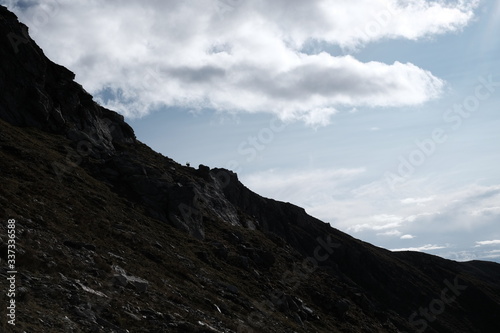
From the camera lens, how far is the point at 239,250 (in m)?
47.8

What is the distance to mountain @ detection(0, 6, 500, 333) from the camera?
18.8 meters

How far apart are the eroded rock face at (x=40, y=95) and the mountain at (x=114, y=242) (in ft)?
0.49

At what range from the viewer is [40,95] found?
5041 centimetres

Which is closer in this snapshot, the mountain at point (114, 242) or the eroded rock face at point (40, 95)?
Answer: the mountain at point (114, 242)

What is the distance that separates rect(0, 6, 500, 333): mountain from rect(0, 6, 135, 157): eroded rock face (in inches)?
5.9

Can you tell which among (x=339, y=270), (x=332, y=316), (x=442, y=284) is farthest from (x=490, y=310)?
(x=332, y=316)

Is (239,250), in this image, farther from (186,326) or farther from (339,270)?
(339,270)

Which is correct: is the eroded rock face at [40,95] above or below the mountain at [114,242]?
above

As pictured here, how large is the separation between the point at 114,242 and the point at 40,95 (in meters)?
28.4

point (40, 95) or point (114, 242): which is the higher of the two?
point (40, 95)

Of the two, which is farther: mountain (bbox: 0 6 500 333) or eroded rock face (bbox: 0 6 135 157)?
eroded rock face (bbox: 0 6 135 157)

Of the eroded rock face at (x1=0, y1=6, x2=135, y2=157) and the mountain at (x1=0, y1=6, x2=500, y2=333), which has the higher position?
the eroded rock face at (x1=0, y1=6, x2=135, y2=157)

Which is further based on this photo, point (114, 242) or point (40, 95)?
point (40, 95)

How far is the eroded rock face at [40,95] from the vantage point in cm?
4862
